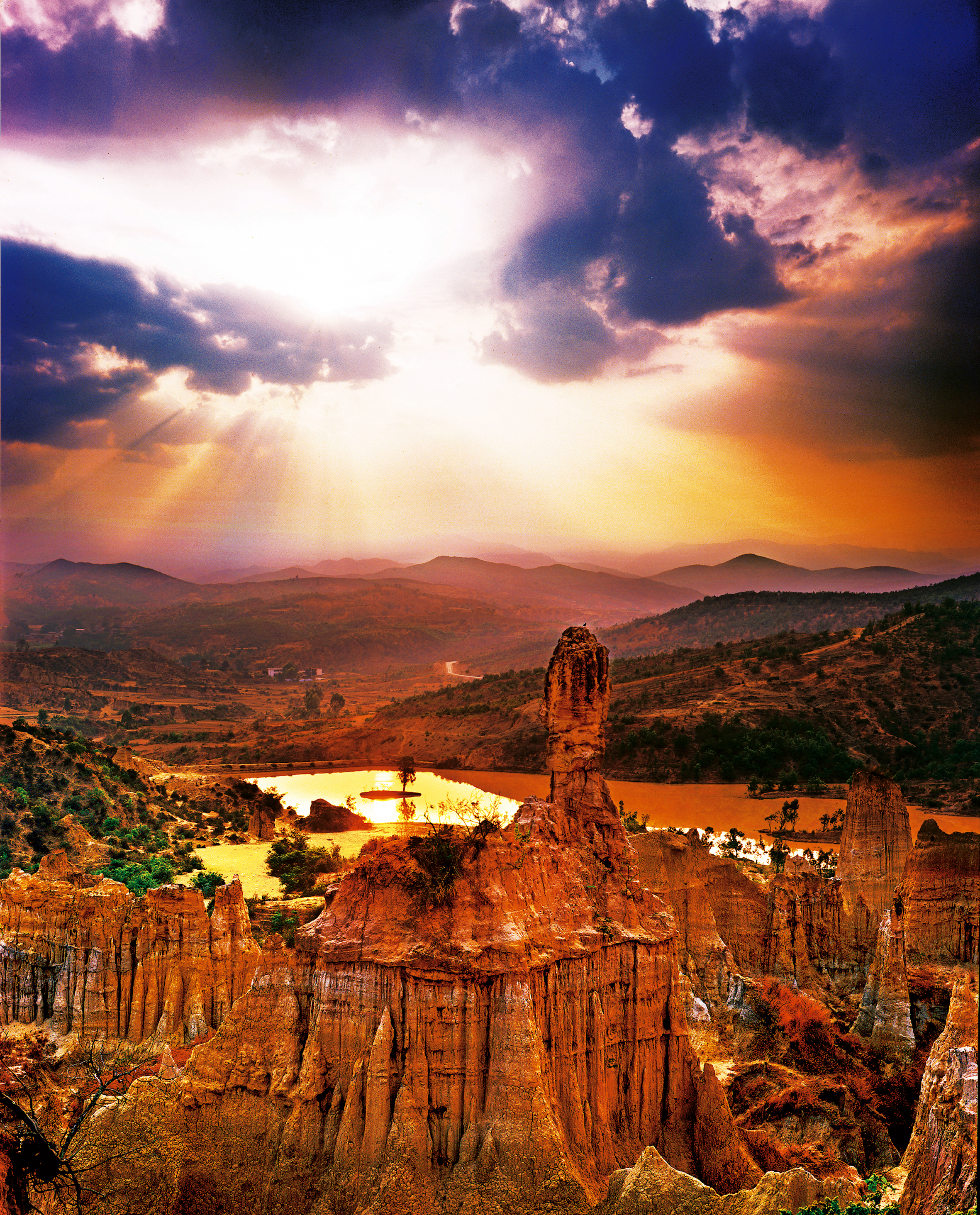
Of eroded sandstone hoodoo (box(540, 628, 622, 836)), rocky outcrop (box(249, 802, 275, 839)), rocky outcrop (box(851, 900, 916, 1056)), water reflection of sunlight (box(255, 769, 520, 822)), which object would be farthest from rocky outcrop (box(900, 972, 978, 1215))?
water reflection of sunlight (box(255, 769, 520, 822))

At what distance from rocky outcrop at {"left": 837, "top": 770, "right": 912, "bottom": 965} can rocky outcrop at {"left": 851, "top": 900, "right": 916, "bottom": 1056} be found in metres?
6.18

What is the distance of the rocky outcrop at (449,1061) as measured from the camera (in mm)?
11148

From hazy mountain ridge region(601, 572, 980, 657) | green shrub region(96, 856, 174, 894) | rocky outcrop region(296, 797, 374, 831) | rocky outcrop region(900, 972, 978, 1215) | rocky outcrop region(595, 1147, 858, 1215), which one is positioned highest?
hazy mountain ridge region(601, 572, 980, 657)

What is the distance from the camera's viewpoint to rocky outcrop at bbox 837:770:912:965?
88.9 ft

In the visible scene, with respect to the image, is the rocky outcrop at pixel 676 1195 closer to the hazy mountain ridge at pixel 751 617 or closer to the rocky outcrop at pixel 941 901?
the rocky outcrop at pixel 941 901

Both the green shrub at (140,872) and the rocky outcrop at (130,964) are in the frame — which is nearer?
the rocky outcrop at (130,964)

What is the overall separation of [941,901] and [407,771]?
49.3 meters

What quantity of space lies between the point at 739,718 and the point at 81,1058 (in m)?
58.7

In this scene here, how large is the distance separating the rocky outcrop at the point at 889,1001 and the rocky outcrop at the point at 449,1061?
28.2 ft

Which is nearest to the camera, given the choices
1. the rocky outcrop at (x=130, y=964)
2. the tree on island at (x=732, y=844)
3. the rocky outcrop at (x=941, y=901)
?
the rocky outcrop at (x=130, y=964)

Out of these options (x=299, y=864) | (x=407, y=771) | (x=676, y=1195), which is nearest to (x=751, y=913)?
(x=676, y=1195)

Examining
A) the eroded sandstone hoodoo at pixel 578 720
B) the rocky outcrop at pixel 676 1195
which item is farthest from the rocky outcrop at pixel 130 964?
the rocky outcrop at pixel 676 1195

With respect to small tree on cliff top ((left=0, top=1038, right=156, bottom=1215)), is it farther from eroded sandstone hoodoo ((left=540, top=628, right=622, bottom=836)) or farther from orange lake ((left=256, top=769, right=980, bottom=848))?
orange lake ((left=256, top=769, right=980, bottom=848))

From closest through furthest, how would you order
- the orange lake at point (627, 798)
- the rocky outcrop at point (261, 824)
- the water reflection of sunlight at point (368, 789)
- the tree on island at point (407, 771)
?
the rocky outcrop at point (261, 824) < the orange lake at point (627, 798) < the water reflection of sunlight at point (368, 789) < the tree on island at point (407, 771)
